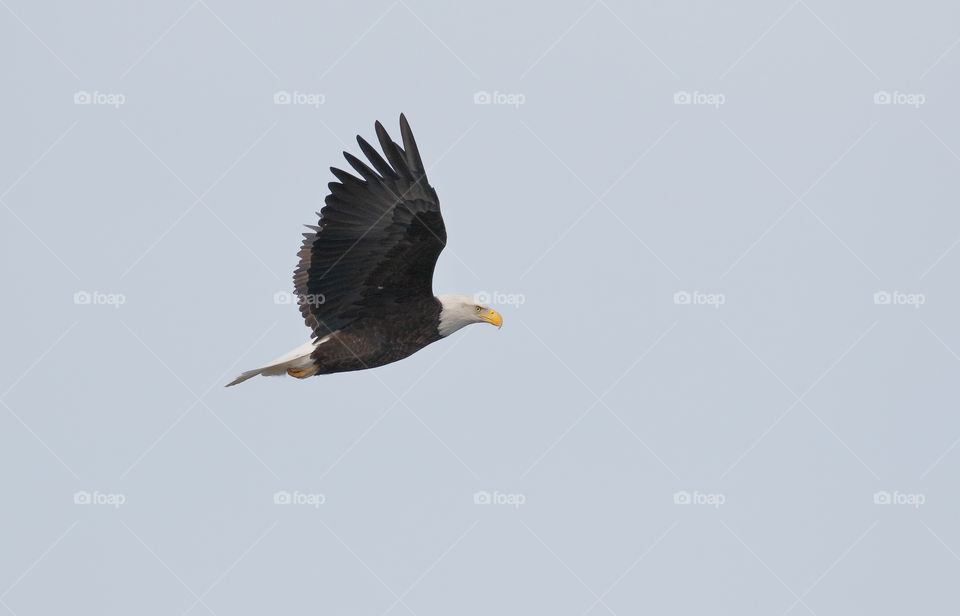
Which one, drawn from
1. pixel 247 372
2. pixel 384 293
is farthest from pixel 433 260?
pixel 247 372

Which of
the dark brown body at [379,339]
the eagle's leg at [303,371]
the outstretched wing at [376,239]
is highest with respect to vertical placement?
the outstretched wing at [376,239]

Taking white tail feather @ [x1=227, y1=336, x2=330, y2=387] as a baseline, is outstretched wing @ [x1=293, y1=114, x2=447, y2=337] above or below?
above

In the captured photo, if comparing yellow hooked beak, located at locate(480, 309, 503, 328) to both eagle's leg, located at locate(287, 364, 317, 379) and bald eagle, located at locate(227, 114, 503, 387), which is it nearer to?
bald eagle, located at locate(227, 114, 503, 387)

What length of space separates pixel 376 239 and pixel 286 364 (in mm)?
1656

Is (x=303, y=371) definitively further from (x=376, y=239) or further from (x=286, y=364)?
(x=376, y=239)

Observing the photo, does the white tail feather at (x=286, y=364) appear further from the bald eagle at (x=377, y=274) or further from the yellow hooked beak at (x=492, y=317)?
the yellow hooked beak at (x=492, y=317)

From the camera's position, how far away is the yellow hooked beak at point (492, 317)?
60.0 feet

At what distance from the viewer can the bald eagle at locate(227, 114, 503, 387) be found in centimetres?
1683

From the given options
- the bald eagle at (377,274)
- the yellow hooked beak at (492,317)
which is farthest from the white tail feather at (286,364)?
the yellow hooked beak at (492,317)

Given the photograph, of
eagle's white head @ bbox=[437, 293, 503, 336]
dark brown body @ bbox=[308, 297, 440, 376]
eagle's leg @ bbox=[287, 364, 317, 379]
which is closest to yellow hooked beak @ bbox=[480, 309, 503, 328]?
eagle's white head @ bbox=[437, 293, 503, 336]

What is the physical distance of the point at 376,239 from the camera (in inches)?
677

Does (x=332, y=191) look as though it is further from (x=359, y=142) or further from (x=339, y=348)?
(x=339, y=348)

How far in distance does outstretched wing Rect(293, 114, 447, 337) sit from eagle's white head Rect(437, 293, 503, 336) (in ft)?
0.97

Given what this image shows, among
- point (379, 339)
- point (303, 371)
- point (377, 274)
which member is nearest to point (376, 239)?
point (377, 274)
